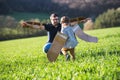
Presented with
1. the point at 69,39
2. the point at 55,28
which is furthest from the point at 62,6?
the point at 69,39

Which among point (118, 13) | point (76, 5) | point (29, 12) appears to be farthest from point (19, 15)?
point (118, 13)

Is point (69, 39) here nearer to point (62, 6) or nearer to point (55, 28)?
point (55, 28)

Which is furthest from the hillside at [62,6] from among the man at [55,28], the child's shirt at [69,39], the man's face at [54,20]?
the child's shirt at [69,39]

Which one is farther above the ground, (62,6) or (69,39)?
(69,39)

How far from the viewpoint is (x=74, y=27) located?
11398 millimetres

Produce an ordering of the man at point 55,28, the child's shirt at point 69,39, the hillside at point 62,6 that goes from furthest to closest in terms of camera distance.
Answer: the hillside at point 62,6 < the man at point 55,28 < the child's shirt at point 69,39

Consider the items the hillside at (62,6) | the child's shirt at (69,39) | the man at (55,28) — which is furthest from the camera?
the hillside at (62,6)

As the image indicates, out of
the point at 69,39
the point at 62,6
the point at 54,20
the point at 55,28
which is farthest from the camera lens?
the point at 62,6

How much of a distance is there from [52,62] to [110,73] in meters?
4.06

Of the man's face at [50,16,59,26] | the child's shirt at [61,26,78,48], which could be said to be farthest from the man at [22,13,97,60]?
the child's shirt at [61,26,78,48]

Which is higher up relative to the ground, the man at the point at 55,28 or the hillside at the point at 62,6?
the man at the point at 55,28

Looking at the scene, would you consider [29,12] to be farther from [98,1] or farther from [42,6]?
[98,1]

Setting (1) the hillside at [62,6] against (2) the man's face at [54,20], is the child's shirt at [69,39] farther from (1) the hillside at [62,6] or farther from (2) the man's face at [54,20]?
(1) the hillside at [62,6]

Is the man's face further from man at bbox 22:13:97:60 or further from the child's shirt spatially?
the child's shirt
